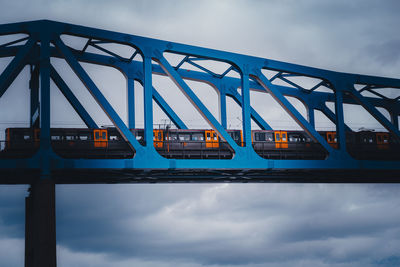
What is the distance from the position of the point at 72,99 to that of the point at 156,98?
8394mm

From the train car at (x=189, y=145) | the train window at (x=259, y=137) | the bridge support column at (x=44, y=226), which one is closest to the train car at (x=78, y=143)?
the train car at (x=189, y=145)

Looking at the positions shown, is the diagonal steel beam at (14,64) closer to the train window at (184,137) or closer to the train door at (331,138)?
the train window at (184,137)

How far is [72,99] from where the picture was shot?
141 feet

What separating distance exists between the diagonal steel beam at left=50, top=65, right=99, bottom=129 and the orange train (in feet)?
4.96

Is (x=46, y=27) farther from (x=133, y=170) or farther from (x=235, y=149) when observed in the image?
(x=235, y=149)

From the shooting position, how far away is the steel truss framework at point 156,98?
37.0 m

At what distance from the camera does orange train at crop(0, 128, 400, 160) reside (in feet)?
142

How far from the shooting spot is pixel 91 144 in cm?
4503

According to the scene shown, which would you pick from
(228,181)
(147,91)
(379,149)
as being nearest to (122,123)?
(147,91)

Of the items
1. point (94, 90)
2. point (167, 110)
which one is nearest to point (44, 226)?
point (94, 90)

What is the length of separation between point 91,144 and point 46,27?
10581mm

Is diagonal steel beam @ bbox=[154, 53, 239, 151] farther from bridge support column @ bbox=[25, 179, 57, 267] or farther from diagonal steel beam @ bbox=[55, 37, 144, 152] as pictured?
bridge support column @ bbox=[25, 179, 57, 267]

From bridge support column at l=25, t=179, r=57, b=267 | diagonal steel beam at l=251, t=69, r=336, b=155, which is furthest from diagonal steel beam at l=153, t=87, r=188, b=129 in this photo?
bridge support column at l=25, t=179, r=57, b=267

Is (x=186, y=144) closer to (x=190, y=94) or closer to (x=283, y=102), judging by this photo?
(x=283, y=102)
